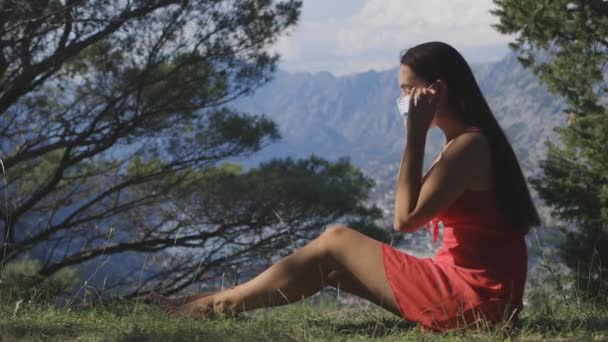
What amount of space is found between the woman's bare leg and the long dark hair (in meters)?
0.36

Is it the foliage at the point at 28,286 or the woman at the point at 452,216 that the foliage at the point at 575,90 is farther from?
the woman at the point at 452,216

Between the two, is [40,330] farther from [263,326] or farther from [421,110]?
[421,110]

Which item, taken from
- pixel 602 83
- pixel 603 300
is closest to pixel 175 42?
pixel 602 83

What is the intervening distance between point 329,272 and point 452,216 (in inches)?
14.7

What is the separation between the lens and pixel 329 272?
183 cm

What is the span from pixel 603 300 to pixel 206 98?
5159 mm

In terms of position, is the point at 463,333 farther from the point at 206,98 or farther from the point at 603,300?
the point at 206,98

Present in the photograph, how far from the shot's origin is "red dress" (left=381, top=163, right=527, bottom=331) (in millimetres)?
1667

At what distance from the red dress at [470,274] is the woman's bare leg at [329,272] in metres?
0.08

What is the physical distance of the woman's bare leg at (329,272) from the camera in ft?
5.80

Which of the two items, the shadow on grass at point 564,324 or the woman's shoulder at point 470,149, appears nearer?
the woman's shoulder at point 470,149

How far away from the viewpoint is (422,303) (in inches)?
66.9

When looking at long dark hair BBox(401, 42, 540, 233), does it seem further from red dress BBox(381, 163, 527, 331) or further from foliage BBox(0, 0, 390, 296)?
foliage BBox(0, 0, 390, 296)

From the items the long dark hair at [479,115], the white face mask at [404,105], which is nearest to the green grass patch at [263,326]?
the long dark hair at [479,115]
